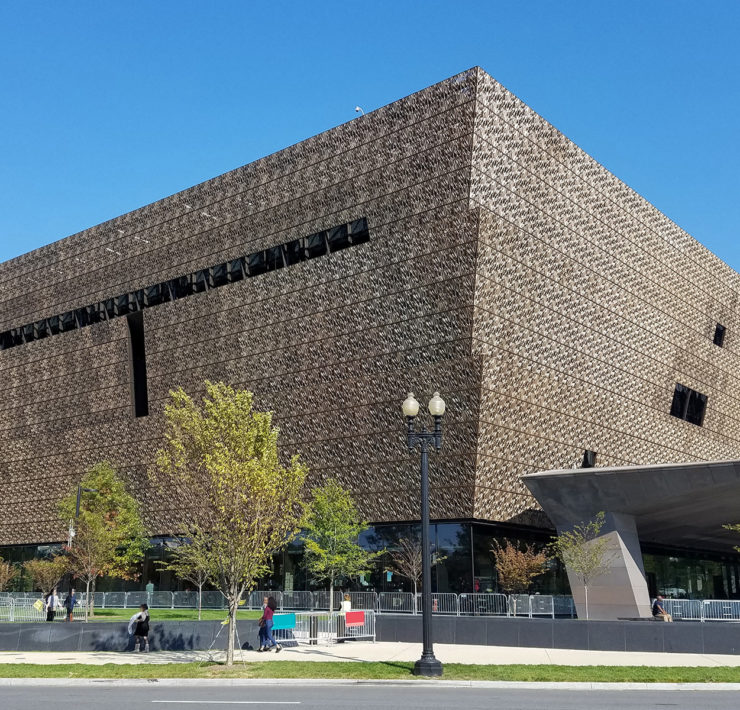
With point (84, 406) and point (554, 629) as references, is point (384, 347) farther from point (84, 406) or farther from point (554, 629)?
point (84, 406)

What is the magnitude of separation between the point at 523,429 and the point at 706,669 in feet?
65.4

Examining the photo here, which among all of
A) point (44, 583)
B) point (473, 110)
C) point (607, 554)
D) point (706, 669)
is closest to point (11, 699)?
point (706, 669)

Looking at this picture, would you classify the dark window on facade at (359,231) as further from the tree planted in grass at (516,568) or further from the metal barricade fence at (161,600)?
the metal barricade fence at (161,600)

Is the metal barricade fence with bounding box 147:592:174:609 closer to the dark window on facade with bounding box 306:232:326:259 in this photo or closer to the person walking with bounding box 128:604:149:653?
the person walking with bounding box 128:604:149:653

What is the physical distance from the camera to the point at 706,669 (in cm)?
2247

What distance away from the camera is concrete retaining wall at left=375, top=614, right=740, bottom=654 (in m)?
27.2

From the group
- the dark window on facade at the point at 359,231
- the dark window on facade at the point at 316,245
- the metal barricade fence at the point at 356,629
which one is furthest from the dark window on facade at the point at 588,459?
the metal barricade fence at the point at 356,629

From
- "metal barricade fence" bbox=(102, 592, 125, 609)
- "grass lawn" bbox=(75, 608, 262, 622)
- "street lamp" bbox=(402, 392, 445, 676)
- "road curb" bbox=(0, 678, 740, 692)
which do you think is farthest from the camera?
"metal barricade fence" bbox=(102, 592, 125, 609)

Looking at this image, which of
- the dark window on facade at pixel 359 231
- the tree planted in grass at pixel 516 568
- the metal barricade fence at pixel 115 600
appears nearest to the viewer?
the tree planted in grass at pixel 516 568

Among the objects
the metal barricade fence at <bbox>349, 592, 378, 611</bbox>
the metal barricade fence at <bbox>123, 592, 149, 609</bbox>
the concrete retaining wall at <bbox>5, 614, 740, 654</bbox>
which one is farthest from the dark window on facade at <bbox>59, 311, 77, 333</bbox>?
the concrete retaining wall at <bbox>5, 614, 740, 654</bbox>

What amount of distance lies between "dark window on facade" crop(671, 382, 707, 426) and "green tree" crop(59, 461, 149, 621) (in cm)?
3460

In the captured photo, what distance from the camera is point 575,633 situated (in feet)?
95.2

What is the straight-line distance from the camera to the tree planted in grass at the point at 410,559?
41406mm

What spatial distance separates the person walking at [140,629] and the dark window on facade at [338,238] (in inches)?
859
